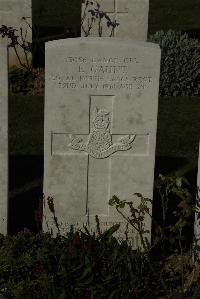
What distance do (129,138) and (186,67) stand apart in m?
4.99

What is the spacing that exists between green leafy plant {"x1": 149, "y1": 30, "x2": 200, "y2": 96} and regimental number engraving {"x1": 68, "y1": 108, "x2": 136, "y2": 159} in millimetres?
4749

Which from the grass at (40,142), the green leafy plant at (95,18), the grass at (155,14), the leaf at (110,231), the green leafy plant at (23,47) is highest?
the grass at (155,14)

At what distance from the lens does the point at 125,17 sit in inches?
437

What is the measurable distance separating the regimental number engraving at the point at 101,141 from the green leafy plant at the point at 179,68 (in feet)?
15.6

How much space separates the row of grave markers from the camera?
5.46m

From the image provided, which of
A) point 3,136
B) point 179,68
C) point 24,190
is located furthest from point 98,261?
point 179,68

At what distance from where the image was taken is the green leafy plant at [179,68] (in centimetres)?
1035

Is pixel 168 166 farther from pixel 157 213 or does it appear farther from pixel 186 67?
pixel 186 67

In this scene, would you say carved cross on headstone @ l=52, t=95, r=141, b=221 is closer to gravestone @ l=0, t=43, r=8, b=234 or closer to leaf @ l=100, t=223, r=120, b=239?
leaf @ l=100, t=223, r=120, b=239

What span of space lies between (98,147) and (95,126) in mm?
178

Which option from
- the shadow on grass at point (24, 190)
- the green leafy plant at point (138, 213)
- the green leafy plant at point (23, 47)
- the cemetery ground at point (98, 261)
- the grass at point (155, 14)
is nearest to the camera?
the cemetery ground at point (98, 261)

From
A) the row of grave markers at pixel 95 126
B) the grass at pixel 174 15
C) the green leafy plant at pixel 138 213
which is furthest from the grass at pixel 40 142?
the grass at pixel 174 15

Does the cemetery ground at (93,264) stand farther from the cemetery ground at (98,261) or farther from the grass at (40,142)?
the grass at (40,142)

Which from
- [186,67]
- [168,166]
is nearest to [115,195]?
[168,166]
